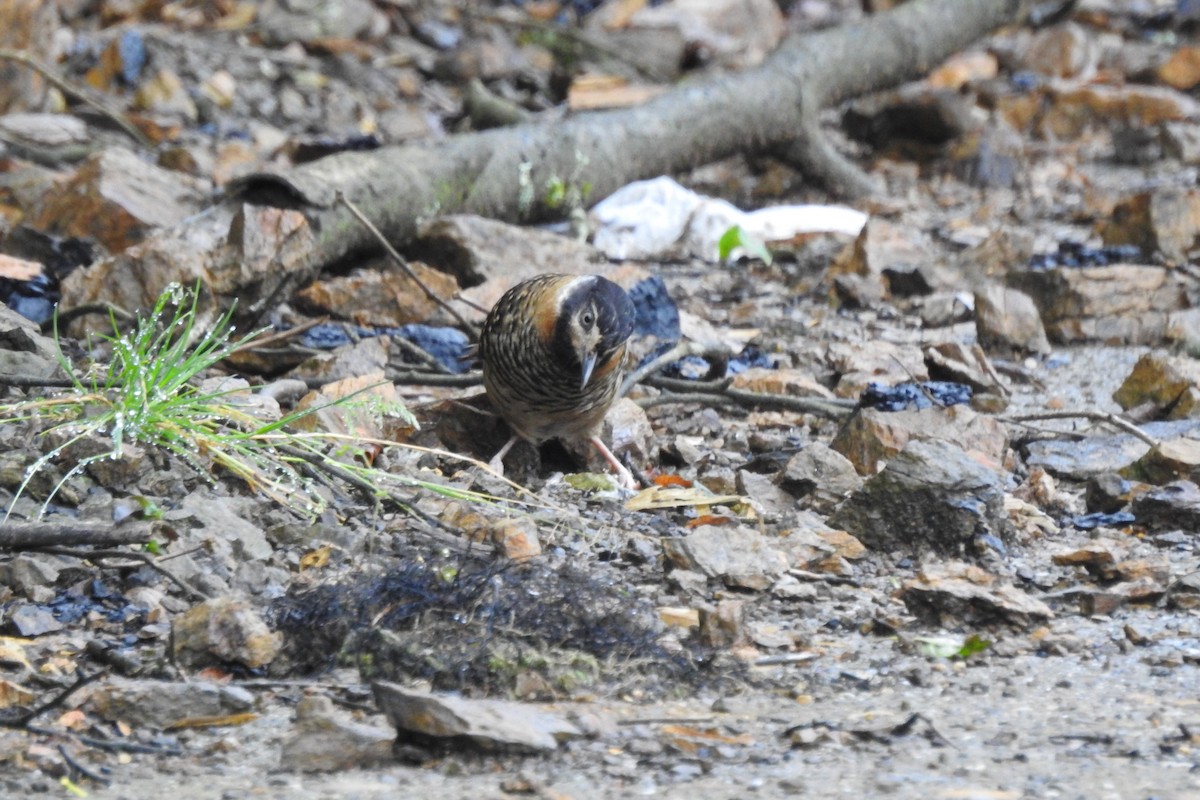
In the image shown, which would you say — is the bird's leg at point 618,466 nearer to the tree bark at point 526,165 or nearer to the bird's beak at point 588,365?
the bird's beak at point 588,365

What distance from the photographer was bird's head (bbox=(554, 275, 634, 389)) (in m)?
5.14

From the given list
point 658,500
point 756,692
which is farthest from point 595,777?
point 658,500

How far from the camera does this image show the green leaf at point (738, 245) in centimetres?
891

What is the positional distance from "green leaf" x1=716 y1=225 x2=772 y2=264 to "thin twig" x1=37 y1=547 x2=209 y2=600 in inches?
218

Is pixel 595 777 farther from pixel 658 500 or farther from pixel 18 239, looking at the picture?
pixel 18 239

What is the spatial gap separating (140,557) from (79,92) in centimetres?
615

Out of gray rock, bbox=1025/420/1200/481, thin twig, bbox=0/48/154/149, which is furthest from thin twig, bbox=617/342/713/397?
thin twig, bbox=0/48/154/149

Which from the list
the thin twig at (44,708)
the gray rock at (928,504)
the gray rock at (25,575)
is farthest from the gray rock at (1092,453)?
the thin twig at (44,708)

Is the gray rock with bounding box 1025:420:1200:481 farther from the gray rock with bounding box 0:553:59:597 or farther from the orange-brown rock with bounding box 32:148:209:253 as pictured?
the orange-brown rock with bounding box 32:148:209:253

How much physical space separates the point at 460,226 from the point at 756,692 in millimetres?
4605

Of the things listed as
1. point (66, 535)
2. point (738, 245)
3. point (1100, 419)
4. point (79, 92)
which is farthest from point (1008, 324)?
point (79, 92)

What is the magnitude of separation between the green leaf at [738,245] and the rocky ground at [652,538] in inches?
3.3

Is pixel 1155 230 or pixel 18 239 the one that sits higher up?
pixel 1155 230

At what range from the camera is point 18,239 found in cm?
723
